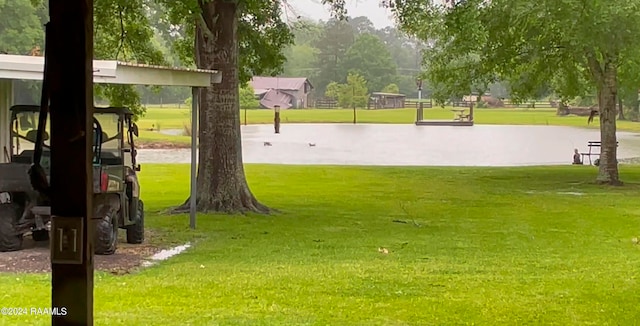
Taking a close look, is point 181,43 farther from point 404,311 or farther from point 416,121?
point 416,121

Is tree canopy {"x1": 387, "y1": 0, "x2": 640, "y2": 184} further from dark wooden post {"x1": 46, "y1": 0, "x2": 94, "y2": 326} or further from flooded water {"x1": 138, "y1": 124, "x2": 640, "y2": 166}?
dark wooden post {"x1": 46, "y1": 0, "x2": 94, "y2": 326}

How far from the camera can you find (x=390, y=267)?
7.77m

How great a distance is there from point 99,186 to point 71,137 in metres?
5.87

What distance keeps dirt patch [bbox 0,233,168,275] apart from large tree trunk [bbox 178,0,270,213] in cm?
391

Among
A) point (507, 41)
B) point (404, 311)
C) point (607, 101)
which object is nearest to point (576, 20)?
point (507, 41)

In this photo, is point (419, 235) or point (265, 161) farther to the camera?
point (265, 161)

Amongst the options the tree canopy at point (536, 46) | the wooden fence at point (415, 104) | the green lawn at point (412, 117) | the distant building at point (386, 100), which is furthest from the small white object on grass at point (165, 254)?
the wooden fence at point (415, 104)

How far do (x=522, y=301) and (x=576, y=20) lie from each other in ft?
36.1

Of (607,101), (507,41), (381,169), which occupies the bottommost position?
(381,169)

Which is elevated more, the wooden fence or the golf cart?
the wooden fence

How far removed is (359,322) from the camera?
5246 mm

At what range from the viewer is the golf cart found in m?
7.62

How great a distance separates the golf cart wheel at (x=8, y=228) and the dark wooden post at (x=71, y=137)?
20.7 ft

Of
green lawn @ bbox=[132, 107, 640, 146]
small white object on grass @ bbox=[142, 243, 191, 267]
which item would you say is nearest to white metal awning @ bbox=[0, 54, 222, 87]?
small white object on grass @ bbox=[142, 243, 191, 267]
